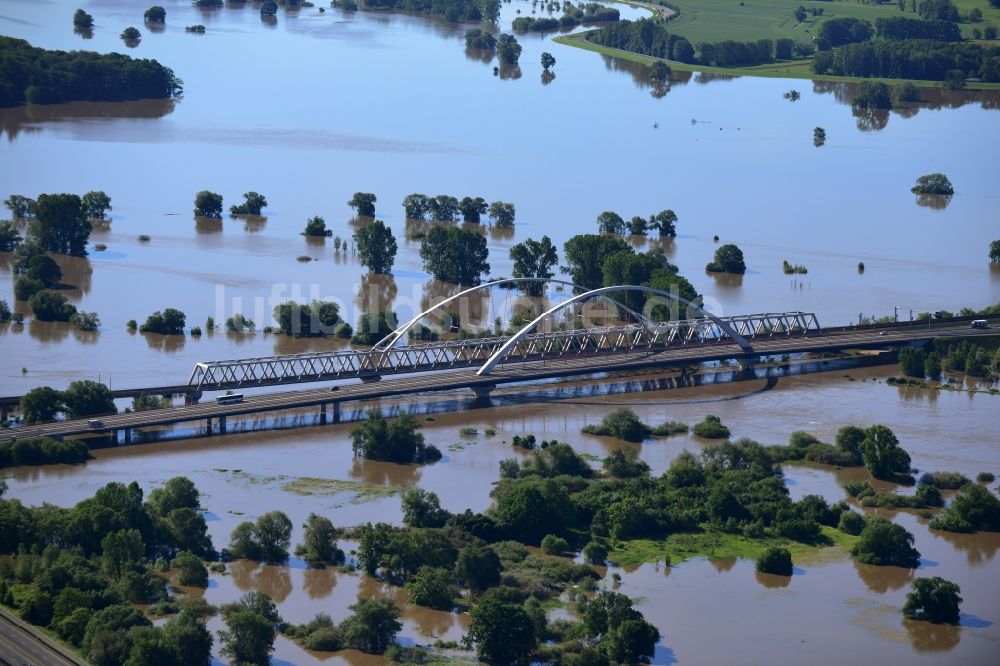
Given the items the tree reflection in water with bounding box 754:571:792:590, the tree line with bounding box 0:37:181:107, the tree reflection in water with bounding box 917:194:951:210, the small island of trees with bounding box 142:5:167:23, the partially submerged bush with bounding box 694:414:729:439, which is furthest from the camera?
the small island of trees with bounding box 142:5:167:23

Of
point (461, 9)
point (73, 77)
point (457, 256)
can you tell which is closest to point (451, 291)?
point (457, 256)

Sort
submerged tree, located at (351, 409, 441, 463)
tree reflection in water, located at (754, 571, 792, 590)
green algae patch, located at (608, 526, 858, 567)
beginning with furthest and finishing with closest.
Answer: submerged tree, located at (351, 409, 441, 463), green algae patch, located at (608, 526, 858, 567), tree reflection in water, located at (754, 571, 792, 590)

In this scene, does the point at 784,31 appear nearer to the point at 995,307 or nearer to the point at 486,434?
the point at 995,307

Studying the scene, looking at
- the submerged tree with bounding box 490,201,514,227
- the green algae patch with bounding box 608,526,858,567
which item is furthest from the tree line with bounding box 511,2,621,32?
the green algae patch with bounding box 608,526,858,567

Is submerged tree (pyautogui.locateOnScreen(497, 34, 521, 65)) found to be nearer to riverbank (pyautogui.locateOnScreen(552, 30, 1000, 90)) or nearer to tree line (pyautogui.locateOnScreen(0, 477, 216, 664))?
riverbank (pyautogui.locateOnScreen(552, 30, 1000, 90))

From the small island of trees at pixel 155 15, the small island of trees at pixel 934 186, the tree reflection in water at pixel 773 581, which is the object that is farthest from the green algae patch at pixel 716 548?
the small island of trees at pixel 155 15

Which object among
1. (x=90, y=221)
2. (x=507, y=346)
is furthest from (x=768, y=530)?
(x=90, y=221)

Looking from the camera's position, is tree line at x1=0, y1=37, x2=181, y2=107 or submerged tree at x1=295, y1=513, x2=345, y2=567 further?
tree line at x1=0, y1=37, x2=181, y2=107
